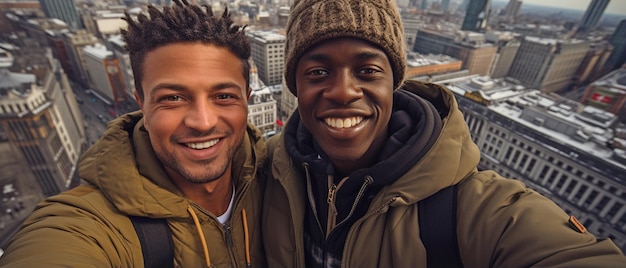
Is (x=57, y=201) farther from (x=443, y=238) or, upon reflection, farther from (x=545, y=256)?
(x=545, y=256)

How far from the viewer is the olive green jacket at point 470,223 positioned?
2.32 meters

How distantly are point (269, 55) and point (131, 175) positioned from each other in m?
63.2

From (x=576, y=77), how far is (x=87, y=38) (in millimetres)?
142672

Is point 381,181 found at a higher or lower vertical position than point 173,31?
lower

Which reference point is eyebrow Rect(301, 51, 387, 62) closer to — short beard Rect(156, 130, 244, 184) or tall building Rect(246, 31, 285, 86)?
short beard Rect(156, 130, 244, 184)

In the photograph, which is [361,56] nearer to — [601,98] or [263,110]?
[263,110]

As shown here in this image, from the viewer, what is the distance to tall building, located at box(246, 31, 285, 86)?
6244 cm

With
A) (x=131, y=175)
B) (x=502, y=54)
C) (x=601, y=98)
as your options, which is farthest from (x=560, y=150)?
(x=502, y=54)

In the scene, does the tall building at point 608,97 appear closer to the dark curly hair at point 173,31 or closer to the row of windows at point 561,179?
the row of windows at point 561,179

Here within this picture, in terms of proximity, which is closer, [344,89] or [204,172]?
[344,89]

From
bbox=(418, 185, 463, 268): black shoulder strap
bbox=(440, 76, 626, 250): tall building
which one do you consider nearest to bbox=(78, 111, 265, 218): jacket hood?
bbox=(418, 185, 463, 268): black shoulder strap

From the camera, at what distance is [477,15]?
106 m

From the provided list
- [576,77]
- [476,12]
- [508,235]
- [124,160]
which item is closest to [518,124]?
[508,235]

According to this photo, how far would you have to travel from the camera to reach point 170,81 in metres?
3.46
